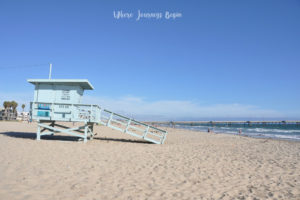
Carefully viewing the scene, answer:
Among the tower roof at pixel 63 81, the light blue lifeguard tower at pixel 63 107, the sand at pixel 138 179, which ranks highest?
the tower roof at pixel 63 81

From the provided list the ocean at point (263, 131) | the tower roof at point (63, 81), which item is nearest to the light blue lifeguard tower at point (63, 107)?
the tower roof at point (63, 81)

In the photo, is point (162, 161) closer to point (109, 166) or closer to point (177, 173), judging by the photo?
point (177, 173)

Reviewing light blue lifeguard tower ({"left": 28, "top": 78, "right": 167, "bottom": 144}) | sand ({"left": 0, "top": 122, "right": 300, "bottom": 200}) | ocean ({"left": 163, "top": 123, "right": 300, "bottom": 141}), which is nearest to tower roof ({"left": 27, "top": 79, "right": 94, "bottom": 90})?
light blue lifeguard tower ({"left": 28, "top": 78, "right": 167, "bottom": 144})

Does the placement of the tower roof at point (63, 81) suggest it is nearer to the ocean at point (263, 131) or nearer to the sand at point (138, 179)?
the sand at point (138, 179)

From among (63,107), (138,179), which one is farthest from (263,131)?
(138,179)

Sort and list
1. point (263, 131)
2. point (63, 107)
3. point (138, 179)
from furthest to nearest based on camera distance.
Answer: point (263, 131), point (63, 107), point (138, 179)

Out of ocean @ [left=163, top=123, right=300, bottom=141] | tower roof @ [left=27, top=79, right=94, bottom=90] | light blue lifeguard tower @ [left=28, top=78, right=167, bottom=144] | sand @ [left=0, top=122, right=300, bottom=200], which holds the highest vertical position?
tower roof @ [left=27, top=79, right=94, bottom=90]

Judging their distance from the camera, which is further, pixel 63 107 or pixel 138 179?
pixel 63 107

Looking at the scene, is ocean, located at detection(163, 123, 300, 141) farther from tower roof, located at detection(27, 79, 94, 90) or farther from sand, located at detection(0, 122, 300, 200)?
tower roof, located at detection(27, 79, 94, 90)

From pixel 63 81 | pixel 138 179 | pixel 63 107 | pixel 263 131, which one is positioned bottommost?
pixel 263 131

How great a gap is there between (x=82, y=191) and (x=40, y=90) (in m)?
10.00

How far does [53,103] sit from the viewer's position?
1153cm

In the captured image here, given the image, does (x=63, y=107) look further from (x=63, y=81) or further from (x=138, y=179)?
(x=138, y=179)

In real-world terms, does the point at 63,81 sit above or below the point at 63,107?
above
